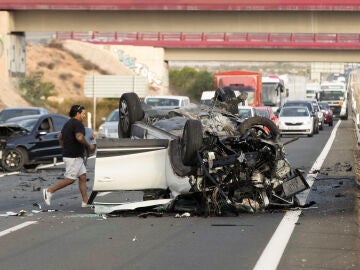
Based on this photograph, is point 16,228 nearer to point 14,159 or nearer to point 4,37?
point 14,159

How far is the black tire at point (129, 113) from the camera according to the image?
15.7 meters

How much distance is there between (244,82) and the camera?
184 feet

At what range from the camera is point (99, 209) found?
14.2m

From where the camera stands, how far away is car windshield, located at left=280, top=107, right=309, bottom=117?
45.9 metres

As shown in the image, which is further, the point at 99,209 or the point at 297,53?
the point at 297,53

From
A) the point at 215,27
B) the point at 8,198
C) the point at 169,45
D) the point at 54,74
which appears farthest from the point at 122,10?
the point at 8,198

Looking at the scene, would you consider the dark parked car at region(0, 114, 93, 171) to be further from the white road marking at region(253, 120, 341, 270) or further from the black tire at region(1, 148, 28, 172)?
the white road marking at region(253, 120, 341, 270)

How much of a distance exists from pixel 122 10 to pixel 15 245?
158 ft

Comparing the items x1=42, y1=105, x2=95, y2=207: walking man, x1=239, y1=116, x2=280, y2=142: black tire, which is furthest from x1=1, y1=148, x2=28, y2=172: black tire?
x1=239, y1=116, x2=280, y2=142: black tire

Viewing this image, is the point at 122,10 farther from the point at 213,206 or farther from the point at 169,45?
the point at 213,206

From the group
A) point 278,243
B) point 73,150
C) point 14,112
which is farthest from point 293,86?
point 278,243

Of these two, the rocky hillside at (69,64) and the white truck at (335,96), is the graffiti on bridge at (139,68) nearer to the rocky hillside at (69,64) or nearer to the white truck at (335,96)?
the rocky hillside at (69,64)

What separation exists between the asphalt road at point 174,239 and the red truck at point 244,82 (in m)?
38.8

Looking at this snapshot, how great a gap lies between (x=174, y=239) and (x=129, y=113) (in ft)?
14.6
